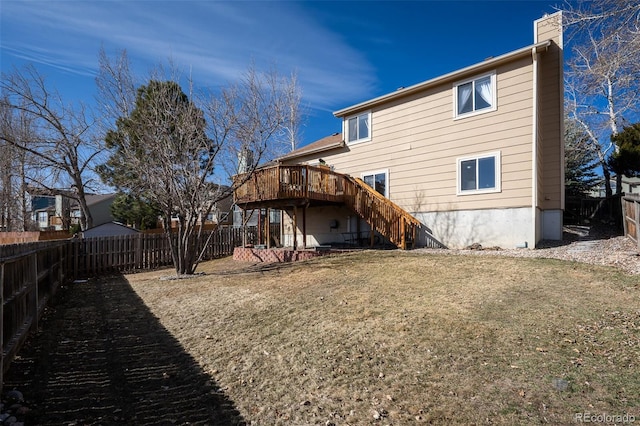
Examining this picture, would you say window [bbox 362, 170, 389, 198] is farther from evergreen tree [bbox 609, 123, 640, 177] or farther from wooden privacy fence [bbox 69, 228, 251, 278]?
evergreen tree [bbox 609, 123, 640, 177]

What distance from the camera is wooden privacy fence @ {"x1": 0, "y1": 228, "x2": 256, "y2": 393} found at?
13.8 feet

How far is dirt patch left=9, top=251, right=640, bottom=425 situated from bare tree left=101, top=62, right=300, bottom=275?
159 inches

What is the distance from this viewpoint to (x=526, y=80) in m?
11.0

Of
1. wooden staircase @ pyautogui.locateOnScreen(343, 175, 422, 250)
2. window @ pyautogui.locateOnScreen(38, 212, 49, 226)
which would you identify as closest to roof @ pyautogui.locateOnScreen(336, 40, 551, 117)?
wooden staircase @ pyautogui.locateOnScreen(343, 175, 422, 250)

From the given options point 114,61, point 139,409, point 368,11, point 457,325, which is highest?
point 368,11

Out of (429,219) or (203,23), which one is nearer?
(203,23)

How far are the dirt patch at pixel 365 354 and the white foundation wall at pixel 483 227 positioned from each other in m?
3.40

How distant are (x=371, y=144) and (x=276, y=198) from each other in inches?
199

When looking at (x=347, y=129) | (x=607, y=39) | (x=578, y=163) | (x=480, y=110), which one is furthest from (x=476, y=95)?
(x=578, y=163)

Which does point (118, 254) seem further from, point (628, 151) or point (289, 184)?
point (628, 151)

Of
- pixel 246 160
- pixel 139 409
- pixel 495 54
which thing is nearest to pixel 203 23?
pixel 246 160

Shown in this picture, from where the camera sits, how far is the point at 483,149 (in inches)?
465

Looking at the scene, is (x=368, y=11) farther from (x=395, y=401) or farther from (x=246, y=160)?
(x=395, y=401)

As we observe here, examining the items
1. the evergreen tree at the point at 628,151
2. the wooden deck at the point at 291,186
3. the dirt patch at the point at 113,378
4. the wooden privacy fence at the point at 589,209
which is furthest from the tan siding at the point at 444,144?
the dirt patch at the point at 113,378
